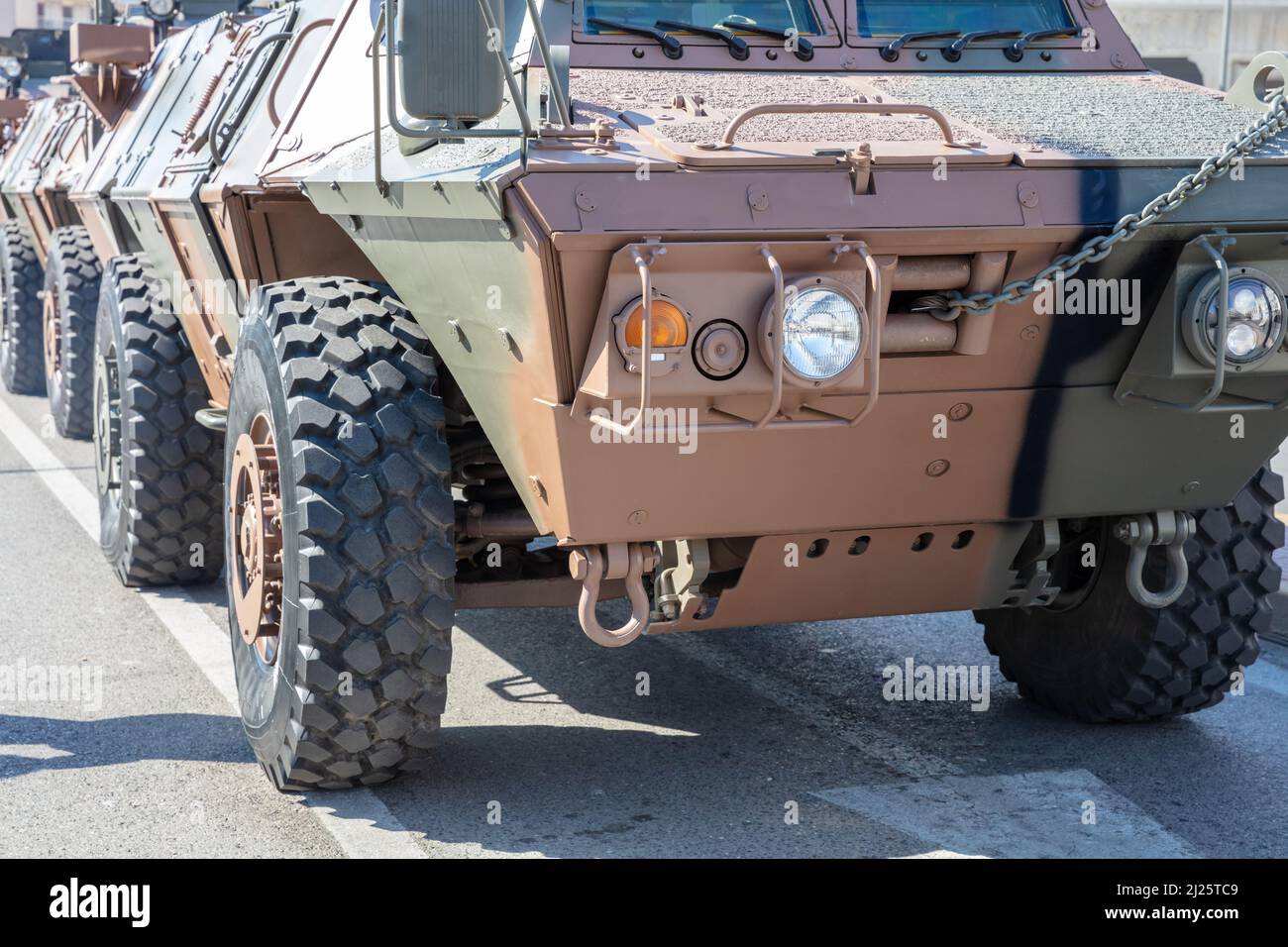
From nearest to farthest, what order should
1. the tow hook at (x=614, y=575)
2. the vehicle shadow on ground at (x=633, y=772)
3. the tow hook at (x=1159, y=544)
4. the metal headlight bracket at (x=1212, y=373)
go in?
the metal headlight bracket at (x=1212, y=373), the tow hook at (x=614, y=575), the vehicle shadow on ground at (x=633, y=772), the tow hook at (x=1159, y=544)

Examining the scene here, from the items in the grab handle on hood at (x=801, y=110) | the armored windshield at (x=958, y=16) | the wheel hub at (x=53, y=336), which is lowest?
the wheel hub at (x=53, y=336)

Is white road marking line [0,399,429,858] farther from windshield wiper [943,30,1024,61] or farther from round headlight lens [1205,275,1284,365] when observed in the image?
windshield wiper [943,30,1024,61]

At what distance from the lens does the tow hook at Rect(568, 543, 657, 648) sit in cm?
378

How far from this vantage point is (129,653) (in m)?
5.73

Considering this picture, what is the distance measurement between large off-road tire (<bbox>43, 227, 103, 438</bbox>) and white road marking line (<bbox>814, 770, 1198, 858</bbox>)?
516cm

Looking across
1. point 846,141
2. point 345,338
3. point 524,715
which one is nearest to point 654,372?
point 846,141

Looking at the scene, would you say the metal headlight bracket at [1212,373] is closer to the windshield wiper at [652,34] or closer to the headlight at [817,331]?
the headlight at [817,331]

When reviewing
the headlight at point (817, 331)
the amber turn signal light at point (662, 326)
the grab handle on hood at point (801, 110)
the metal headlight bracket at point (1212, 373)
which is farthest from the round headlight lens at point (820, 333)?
the metal headlight bracket at point (1212, 373)

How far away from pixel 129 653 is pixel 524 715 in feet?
4.91

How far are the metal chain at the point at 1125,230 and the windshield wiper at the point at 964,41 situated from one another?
Result: 42.8 inches

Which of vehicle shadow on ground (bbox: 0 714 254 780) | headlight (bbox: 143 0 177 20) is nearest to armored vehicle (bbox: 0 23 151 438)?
headlight (bbox: 143 0 177 20)

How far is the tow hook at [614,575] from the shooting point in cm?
378

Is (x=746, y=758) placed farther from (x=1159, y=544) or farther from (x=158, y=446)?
(x=158, y=446)

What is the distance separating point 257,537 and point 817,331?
1.70 meters
